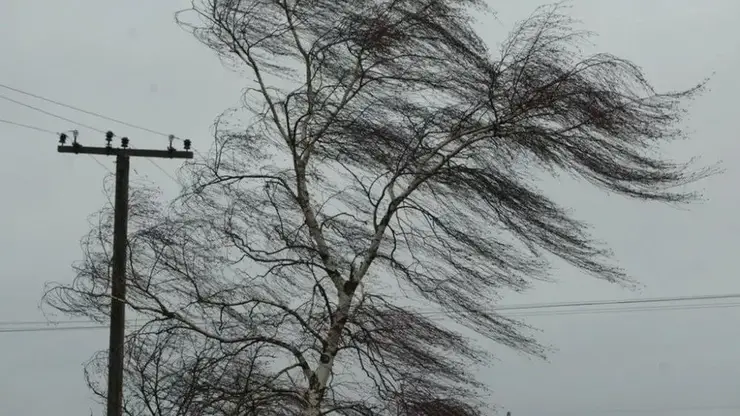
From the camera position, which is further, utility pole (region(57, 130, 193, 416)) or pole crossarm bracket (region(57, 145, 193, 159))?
pole crossarm bracket (region(57, 145, 193, 159))

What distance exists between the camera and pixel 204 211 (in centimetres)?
1483

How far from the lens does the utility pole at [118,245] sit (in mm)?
16266

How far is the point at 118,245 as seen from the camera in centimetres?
1709

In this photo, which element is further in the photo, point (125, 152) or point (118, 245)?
point (125, 152)

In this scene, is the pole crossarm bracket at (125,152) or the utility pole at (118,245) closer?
the utility pole at (118,245)

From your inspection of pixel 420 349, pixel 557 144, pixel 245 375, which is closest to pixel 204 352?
pixel 245 375

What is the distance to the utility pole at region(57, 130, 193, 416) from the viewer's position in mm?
16266

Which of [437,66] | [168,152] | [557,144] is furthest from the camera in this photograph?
[168,152]

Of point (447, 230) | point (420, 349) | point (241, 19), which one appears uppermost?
point (241, 19)

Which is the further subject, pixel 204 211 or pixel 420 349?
pixel 204 211

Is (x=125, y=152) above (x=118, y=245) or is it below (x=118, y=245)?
above

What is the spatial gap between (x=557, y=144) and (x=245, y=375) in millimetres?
4095

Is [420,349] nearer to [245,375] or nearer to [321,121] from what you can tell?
[245,375]

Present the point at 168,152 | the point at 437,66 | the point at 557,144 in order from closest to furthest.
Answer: the point at 557,144
the point at 437,66
the point at 168,152
